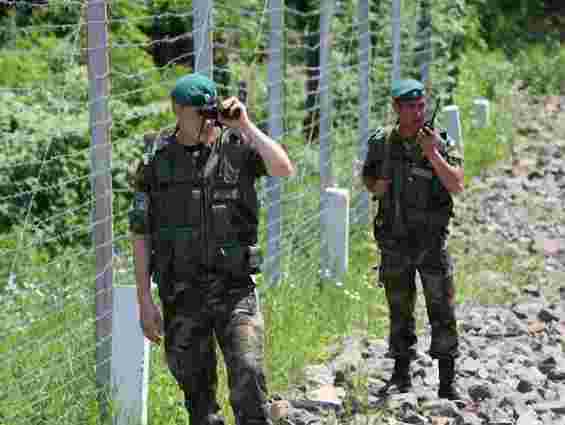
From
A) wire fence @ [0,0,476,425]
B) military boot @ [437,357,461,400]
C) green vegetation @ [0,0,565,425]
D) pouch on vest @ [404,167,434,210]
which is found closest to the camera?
wire fence @ [0,0,476,425]

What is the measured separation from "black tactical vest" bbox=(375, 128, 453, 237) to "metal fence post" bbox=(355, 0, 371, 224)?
4.51 m

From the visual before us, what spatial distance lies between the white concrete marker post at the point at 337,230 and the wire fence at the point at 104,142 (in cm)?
9

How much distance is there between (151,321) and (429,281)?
2102mm

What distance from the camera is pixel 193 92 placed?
17.2ft

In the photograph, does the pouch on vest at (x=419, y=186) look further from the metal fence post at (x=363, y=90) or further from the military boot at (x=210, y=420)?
the metal fence post at (x=363, y=90)

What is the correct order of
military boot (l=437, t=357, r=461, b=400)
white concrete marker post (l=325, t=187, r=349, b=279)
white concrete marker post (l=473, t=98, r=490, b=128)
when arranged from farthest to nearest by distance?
white concrete marker post (l=473, t=98, r=490, b=128)
white concrete marker post (l=325, t=187, r=349, b=279)
military boot (l=437, t=357, r=461, b=400)

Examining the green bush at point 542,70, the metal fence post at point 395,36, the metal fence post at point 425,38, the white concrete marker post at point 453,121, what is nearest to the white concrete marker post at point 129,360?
the metal fence post at point 395,36

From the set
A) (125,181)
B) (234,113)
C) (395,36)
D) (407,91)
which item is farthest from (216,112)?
(395,36)

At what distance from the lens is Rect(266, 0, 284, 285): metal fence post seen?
8.59m

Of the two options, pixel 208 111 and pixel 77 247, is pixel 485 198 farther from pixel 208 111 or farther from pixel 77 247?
pixel 208 111

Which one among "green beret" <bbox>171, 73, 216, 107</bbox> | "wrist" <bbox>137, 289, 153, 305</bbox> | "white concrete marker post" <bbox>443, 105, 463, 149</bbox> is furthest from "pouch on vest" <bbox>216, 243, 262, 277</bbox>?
"white concrete marker post" <bbox>443, 105, 463, 149</bbox>

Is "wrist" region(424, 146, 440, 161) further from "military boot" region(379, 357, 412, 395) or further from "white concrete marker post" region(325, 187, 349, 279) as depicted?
"white concrete marker post" region(325, 187, 349, 279)

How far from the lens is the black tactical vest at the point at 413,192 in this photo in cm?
687

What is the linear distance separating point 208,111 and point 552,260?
22.4 feet
